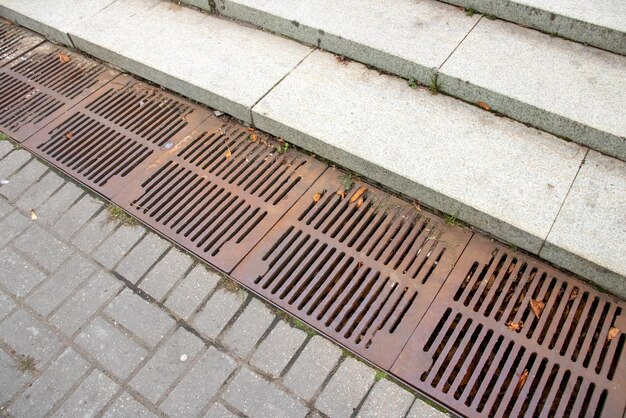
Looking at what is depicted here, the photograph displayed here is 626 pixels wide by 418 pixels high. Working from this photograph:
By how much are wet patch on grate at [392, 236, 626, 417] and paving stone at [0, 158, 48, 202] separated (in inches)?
106

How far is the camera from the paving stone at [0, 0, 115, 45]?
4.25 meters

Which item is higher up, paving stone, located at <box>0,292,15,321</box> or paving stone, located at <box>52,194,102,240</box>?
paving stone, located at <box>52,194,102,240</box>

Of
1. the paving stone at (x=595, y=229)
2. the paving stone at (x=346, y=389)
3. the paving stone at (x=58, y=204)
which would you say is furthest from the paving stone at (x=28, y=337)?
the paving stone at (x=595, y=229)

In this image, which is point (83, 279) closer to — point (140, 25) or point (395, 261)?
point (395, 261)

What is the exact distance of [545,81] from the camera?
10.0 feet

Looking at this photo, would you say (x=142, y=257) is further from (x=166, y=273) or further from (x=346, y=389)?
(x=346, y=389)

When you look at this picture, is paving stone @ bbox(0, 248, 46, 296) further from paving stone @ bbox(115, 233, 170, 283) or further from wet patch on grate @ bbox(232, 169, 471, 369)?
wet patch on grate @ bbox(232, 169, 471, 369)

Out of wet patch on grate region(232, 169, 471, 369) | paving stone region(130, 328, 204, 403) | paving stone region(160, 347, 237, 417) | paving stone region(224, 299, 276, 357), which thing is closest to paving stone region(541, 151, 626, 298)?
wet patch on grate region(232, 169, 471, 369)

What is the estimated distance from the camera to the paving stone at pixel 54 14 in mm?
4246

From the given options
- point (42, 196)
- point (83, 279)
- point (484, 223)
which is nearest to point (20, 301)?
point (83, 279)

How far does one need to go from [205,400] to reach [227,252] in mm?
840

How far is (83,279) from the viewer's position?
9.60ft

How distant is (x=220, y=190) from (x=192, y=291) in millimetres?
716

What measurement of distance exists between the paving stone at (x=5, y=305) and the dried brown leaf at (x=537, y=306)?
9.40ft
